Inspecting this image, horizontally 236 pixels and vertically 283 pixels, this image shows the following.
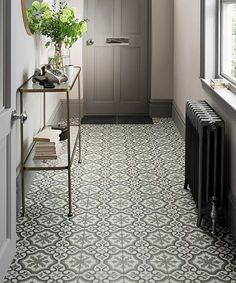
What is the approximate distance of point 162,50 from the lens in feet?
24.7

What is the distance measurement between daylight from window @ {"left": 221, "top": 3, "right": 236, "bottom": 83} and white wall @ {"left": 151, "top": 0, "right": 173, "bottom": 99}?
302cm

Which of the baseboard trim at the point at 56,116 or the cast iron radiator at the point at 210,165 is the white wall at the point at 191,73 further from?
the baseboard trim at the point at 56,116

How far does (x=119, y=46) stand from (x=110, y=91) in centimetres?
65

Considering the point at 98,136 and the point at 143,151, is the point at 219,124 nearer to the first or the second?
the point at 143,151

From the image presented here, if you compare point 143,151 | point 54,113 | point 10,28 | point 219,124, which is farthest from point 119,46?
point 10,28

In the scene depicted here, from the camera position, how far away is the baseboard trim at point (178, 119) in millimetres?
6258

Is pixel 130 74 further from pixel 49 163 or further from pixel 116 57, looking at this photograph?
pixel 49 163

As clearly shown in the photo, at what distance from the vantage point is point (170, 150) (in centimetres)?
567

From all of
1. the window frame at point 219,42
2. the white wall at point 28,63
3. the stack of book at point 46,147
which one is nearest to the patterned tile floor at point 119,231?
the stack of book at point 46,147

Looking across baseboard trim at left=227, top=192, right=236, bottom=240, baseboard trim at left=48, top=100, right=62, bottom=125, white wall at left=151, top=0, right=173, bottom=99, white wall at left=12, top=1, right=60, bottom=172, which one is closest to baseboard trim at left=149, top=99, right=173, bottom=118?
white wall at left=151, top=0, right=173, bottom=99

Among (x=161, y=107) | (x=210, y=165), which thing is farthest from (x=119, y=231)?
(x=161, y=107)

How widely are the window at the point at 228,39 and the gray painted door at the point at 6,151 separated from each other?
199 cm

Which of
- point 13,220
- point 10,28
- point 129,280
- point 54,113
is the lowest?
point 129,280

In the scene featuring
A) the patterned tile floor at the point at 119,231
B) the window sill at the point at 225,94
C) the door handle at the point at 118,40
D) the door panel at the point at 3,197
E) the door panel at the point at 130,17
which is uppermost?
the door panel at the point at 130,17
